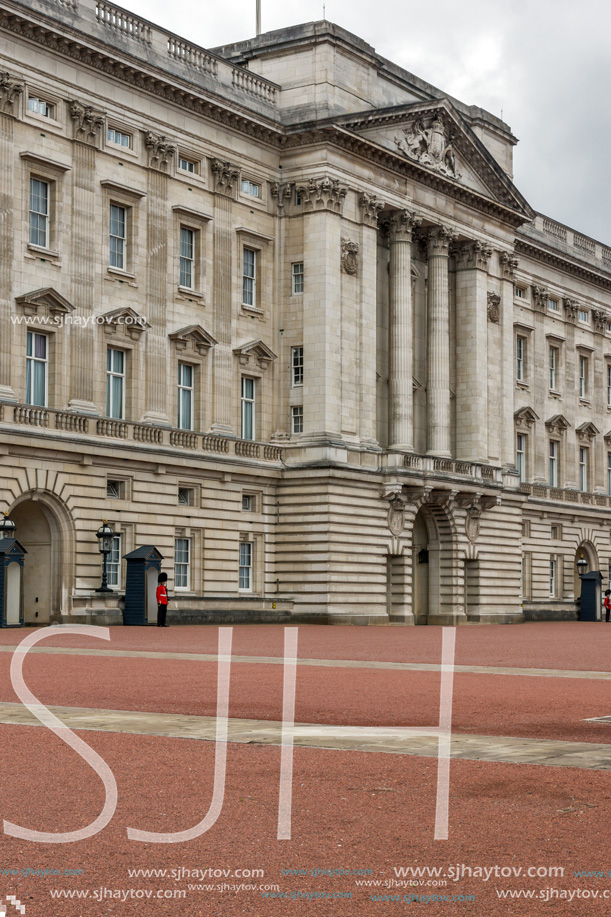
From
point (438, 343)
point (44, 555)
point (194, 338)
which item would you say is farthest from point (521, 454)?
point (44, 555)

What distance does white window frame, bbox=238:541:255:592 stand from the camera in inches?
2295

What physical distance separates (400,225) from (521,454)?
21757 millimetres

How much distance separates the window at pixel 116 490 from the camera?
51.3m

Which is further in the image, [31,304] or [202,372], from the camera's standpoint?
[202,372]

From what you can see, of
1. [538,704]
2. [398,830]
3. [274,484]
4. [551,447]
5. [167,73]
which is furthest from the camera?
[551,447]

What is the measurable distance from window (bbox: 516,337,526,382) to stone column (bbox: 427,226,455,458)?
1428cm

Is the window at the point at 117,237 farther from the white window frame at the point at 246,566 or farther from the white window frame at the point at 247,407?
the white window frame at the point at 246,566

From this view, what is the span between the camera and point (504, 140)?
7644 cm

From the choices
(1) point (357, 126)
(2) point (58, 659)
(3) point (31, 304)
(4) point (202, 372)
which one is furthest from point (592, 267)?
(2) point (58, 659)

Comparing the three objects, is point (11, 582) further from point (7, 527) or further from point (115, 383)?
point (115, 383)

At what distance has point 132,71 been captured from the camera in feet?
172

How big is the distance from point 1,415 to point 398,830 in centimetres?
3762

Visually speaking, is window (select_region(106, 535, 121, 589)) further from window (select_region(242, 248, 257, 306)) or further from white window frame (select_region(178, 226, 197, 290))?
window (select_region(242, 248, 257, 306))

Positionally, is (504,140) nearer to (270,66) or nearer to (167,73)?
(270,66)
